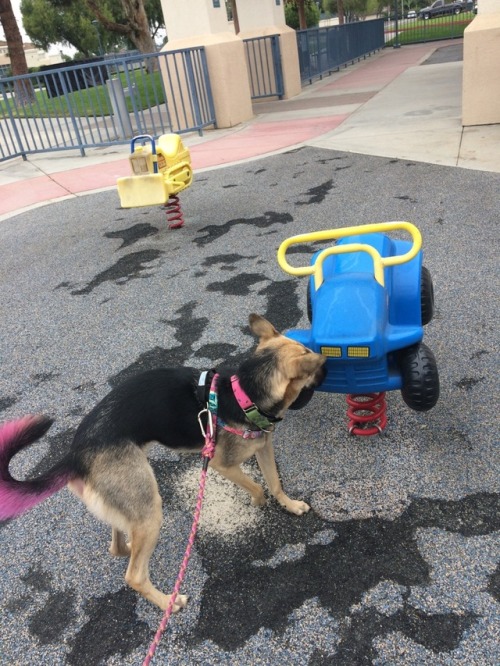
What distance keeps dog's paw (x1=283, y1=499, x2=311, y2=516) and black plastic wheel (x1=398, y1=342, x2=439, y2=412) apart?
0.72 metres

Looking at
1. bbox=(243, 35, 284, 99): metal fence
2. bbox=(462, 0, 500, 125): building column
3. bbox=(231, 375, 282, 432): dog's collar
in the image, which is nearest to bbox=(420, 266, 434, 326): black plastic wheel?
bbox=(231, 375, 282, 432): dog's collar

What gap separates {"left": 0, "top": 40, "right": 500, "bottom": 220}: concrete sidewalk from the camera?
843 cm

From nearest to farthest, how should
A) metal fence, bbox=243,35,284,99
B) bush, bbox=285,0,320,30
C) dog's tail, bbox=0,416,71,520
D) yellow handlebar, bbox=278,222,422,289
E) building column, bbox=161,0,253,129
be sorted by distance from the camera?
dog's tail, bbox=0,416,71,520 → yellow handlebar, bbox=278,222,422,289 → building column, bbox=161,0,253,129 → metal fence, bbox=243,35,284,99 → bush, bbox=285,0,320,30

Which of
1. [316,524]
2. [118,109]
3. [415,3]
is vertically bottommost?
[316,524]

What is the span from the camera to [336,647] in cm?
188

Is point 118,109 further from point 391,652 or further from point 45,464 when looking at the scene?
point 391,652

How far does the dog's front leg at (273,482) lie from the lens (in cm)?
242

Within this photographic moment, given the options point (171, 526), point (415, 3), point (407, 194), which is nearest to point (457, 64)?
point (407, 194)

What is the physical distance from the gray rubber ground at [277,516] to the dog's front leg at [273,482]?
0.17 feet

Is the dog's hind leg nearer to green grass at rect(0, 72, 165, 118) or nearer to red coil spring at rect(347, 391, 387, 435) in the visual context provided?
red coil spring at rect(347, 391, 387, 435)

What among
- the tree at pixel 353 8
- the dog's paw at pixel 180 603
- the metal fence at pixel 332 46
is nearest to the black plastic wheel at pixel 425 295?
the dog's paw at pixel 180 603

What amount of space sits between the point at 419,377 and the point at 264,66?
15.2 metres

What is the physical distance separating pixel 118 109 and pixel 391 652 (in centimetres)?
1216

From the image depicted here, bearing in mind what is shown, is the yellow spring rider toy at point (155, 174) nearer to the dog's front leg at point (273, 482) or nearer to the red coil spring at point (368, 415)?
the red coil spring at point (368, 415)
